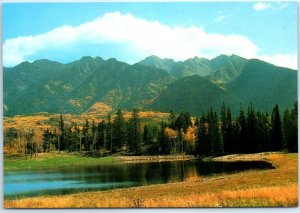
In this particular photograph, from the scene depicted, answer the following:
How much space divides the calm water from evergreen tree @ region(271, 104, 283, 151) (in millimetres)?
1078

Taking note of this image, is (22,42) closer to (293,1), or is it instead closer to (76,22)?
(76,22)

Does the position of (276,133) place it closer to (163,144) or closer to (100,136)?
(163,144)

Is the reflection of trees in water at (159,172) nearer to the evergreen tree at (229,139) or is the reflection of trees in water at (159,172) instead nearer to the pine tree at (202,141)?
the evergreen tree at (229,139)

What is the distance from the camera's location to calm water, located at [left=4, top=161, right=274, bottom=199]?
675 inches

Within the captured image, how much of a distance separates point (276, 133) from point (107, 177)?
28.0 feet

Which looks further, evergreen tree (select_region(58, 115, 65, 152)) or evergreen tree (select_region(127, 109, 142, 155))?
evergreen tree (select_region(58, 115, 65, 152))

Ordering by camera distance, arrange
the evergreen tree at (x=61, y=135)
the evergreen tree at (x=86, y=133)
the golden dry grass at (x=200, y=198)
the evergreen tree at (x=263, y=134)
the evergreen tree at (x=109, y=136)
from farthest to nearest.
Answer: the evergreen tree at (x=86, y=133) < the evergreen tree at (x=61, y=135) < the evergreen tree at (x=109, y=136) < the evergreen tree at (x=263, y=134) < the golden dry grass at (x=200, y=198)

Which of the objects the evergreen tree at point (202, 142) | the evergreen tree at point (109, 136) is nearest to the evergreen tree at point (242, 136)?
the evergreen tree at point (202, 142)

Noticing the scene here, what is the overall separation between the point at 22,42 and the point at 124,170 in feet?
33.3

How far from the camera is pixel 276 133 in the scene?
23.6 metres

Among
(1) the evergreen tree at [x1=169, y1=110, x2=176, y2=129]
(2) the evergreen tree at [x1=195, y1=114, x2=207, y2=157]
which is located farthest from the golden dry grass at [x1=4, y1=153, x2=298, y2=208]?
(1) the evergreen tree at [x1=169, y1=110, x2=176, y2=129]

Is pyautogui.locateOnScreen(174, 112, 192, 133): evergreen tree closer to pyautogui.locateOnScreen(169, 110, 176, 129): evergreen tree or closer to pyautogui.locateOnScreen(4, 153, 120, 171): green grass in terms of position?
pyautogui.locateOnScreen(169, 110, 176, 129): evergreen tree

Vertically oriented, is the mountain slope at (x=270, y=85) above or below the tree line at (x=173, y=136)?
above

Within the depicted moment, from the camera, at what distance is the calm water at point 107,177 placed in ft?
56.3
